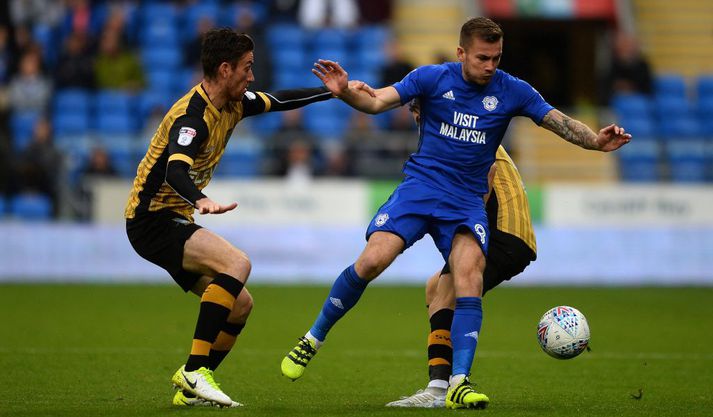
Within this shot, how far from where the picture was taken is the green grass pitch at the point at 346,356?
7.42 meters

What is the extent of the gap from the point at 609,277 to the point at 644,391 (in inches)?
390

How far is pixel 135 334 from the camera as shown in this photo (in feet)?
38.1

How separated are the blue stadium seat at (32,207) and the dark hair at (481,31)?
11.6m

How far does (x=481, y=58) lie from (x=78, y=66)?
13671mm

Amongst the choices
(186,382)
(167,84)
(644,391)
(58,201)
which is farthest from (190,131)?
(167,84)

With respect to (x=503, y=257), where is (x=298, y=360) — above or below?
below

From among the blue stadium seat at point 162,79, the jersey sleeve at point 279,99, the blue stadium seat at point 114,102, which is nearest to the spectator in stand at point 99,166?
the blue stadium seat at point 114,102

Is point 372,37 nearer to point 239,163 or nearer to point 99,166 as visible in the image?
point 239,163

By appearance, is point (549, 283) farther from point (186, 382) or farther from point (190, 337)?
point (186, 382)

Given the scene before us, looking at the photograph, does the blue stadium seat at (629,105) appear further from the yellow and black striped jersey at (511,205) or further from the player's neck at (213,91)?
the player's neck at (213,91)

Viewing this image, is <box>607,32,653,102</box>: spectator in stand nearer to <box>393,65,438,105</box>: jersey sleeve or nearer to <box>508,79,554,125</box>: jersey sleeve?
<box>508,79,554,125</box>: jersey sleeve

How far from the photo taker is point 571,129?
24.5 feet

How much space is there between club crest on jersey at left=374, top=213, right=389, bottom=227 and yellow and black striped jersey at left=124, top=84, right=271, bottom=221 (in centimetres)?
109

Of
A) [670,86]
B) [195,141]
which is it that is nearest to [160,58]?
[670,86]
